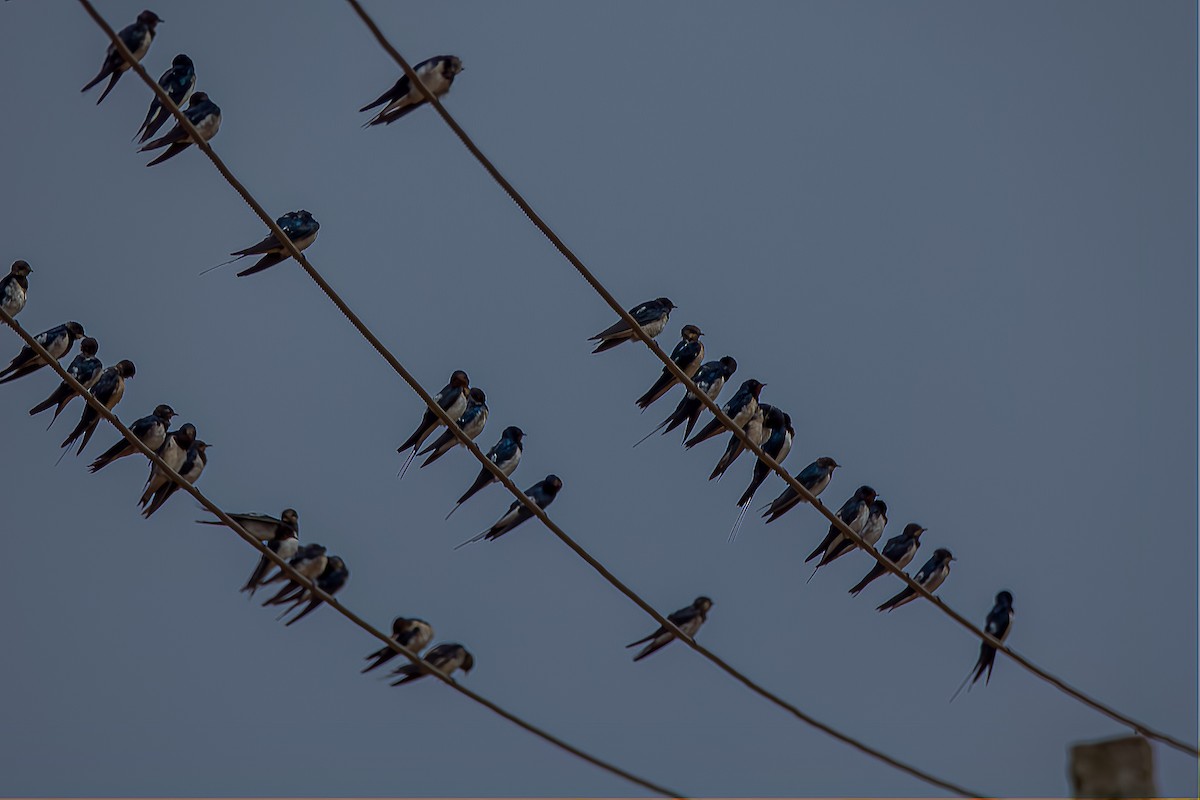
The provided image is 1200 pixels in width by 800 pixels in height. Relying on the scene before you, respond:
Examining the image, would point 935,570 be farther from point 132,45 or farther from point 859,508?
point 132,45

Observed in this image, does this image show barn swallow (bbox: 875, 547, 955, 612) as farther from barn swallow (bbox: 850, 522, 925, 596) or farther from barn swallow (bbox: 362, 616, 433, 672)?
barn swallow (bbox: 362, 616, 433, 672)

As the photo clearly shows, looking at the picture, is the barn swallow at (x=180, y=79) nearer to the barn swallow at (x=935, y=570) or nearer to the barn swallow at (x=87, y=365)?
the barn swallow at (x=87, y=365)

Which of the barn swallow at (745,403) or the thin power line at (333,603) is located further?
the barn swallow at (745,403)

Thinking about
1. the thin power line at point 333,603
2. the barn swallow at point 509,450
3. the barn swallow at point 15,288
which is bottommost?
the thin power line at point 333,603

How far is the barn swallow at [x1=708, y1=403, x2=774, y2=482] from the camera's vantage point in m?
13.6

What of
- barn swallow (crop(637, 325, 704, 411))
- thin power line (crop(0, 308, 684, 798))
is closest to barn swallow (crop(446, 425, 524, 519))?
barn swallow (crop(637, 325, 704, 411))

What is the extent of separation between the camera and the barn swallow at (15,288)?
14859 mm

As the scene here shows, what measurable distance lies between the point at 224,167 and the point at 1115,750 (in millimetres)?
4414

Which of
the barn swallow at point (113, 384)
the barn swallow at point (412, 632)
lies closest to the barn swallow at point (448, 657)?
the barn swallow at point (412, 632)

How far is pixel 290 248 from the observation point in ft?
32.3

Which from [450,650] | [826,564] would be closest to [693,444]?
[826,564]

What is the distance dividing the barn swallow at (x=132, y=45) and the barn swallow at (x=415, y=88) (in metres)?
1.43

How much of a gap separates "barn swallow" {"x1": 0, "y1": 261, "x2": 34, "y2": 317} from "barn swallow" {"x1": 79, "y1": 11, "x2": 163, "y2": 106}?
2.34 m

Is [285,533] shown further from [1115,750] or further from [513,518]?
[1115,750]
